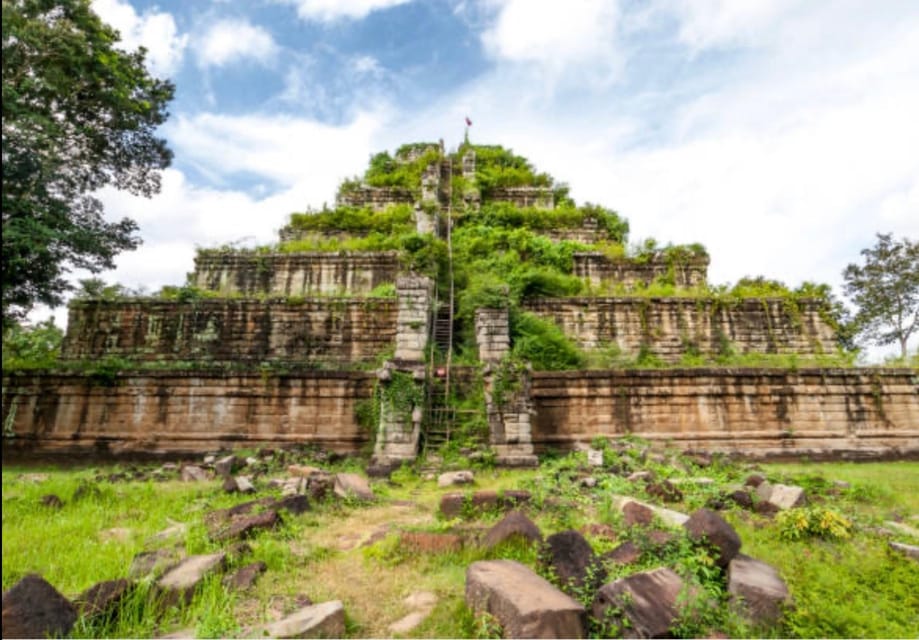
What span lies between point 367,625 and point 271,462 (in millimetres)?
6798

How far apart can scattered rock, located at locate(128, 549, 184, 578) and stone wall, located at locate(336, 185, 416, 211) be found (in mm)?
17825

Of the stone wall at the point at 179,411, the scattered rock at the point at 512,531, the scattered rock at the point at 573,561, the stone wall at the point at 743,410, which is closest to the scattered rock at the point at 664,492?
the scattered rock at the point at 512,531

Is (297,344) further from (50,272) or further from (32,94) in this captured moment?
(32,94)

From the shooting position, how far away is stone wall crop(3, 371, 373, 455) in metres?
10.5

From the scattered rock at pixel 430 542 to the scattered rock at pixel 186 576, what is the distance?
151 centimetres

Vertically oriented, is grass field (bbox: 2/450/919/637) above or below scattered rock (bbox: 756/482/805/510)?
below

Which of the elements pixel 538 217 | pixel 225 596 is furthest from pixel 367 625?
pixel 538 217

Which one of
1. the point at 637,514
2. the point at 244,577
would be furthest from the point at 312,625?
the point at 637,514

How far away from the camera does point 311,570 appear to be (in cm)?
407

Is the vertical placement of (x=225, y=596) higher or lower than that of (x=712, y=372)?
lower

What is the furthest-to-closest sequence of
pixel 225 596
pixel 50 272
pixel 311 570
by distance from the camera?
pixel 50 272
pixel 311 570
pixel 225 596

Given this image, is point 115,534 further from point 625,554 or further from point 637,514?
point 637,514

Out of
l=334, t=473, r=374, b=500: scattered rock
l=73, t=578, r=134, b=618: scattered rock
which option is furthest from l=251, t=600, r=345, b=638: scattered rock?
l=334, t=473, r=374, b=500: scattered rock

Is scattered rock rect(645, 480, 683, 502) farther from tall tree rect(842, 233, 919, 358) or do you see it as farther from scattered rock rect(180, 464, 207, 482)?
tall tree rect(842, 233, 919, 358)
